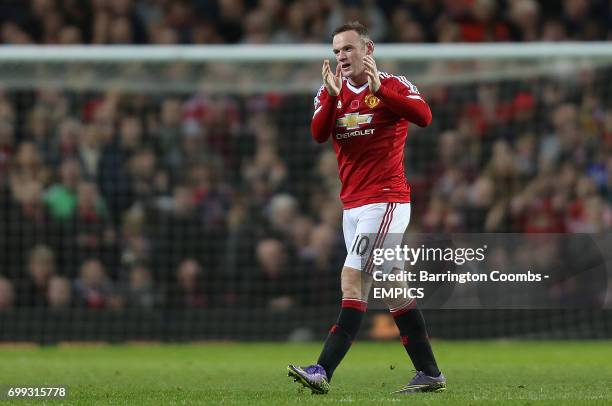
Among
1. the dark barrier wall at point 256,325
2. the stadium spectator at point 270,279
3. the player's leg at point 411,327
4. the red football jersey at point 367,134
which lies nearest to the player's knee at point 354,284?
the player's leg at point 411,327

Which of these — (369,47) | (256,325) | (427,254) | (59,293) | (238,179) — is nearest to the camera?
(369,47)

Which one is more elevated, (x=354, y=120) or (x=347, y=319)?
(x=354, y=120)

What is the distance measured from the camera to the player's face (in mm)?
7348

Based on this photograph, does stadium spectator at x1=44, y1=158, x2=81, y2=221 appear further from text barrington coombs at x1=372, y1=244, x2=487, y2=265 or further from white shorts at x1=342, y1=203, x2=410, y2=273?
white shorts at x1=342, y1=203, x2=410, y2=273

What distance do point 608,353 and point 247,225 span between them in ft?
14.1

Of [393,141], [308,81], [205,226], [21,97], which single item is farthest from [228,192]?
[393,141]

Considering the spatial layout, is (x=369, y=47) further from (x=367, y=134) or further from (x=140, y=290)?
(x=140, y=290)

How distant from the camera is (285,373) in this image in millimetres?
9180

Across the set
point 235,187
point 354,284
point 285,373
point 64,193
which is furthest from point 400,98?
point 64,193

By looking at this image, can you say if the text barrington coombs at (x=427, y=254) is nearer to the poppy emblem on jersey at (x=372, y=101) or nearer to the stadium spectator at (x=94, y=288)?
the poppy emblem on jersey at (x=372, y=101)

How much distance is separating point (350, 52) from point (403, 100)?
456 millimetres

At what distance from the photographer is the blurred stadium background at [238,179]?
523 inches

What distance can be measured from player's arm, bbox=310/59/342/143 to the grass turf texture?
5.10 ft

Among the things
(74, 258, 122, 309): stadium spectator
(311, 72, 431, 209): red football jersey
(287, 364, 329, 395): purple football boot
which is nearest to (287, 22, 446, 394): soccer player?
(311, 72, 431, 209): red football jersey
